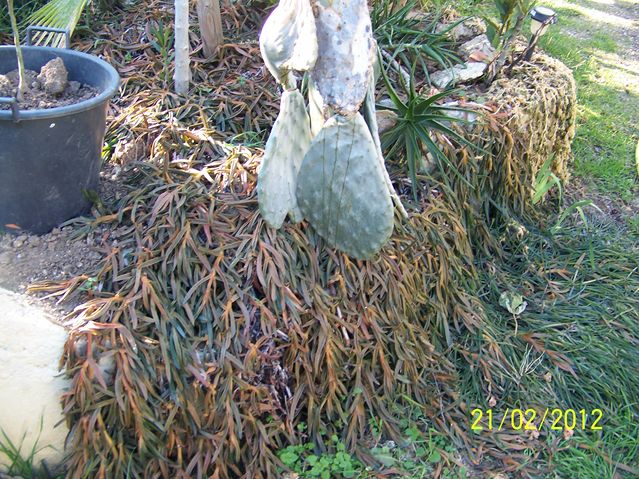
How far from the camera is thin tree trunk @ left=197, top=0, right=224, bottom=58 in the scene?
329 cm

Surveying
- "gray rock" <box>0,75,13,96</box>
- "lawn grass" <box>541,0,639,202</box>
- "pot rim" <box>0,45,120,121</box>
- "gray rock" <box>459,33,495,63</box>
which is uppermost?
"pot rim" <box>0,45,120,121</box>

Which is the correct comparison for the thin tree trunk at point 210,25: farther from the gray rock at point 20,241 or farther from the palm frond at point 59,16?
the gray rock at point 20,241

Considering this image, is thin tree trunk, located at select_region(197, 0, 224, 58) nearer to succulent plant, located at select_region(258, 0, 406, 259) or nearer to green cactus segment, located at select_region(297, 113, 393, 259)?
succulent plant, located at select_region(258, 0, 406, 259)

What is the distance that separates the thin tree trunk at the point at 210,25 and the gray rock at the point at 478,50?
1.48 meters

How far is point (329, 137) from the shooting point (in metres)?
2.42

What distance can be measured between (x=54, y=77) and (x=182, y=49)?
696 millimetres

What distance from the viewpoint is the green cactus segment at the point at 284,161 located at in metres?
2.41

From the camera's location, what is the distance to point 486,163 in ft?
11.0

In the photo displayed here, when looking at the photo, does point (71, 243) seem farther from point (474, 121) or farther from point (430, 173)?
point (474, 121)

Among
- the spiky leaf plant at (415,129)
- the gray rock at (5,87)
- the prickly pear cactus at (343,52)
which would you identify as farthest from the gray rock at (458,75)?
the gray rock at (5,87)

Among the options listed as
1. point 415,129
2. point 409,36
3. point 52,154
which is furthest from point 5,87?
point 409,36

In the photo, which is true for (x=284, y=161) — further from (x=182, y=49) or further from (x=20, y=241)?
(x=20, y=241)
